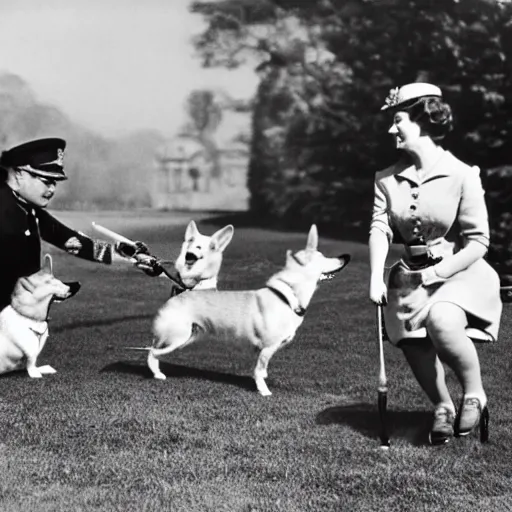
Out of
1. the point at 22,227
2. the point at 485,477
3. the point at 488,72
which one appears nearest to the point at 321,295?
the point at 488,72

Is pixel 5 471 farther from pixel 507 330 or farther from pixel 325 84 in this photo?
pixel 325 84

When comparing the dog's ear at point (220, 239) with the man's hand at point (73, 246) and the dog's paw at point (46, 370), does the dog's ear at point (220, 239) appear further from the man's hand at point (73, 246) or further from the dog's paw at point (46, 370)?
the dog's paw at point (46, 370)

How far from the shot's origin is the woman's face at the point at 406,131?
14.3ft

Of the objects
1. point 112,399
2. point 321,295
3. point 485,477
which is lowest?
point 321,295

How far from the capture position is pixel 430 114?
14.2ft

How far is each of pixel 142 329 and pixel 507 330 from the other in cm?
292

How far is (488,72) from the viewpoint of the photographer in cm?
980

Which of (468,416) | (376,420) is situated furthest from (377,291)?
(376,420)

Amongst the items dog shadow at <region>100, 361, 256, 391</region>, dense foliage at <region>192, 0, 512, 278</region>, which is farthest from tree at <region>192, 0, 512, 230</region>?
dog shadow at <region>100, 361, 256, 391</region>

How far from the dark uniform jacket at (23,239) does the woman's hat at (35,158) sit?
16 cm

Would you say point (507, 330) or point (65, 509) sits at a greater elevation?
point (65, 509)

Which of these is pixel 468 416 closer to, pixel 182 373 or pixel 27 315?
pixel 182 373

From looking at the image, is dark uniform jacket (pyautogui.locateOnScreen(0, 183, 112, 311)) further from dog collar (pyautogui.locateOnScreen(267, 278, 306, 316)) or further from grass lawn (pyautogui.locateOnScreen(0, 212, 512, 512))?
dog collar (pyautogui.locateOnScreen(267, 278, 306, 316))

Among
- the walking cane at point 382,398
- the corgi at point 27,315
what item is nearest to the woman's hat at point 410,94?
the walking cane at point 382,398
